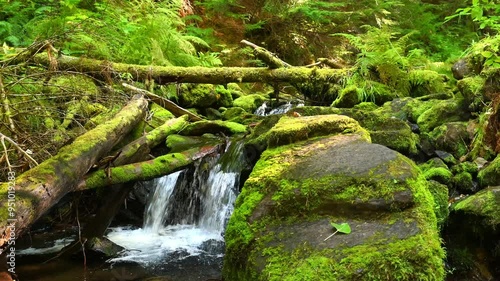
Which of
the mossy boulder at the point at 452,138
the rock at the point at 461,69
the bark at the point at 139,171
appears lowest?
the mossy boulder at the point at 452,138

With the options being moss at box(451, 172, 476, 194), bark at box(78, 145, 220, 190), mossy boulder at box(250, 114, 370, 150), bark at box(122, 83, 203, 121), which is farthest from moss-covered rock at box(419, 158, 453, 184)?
bark at box(122, 83, 203, 121)

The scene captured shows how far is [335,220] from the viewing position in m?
3.00

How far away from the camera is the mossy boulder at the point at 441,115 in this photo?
612 centimetres

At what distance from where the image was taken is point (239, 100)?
10.3 meters

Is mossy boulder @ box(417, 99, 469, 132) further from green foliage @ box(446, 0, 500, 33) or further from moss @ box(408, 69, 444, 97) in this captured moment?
moss @ box(408, 69, 444, 97)

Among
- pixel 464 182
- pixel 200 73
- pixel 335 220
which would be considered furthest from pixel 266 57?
pixel 335 220

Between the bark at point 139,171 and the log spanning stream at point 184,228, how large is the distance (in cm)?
93

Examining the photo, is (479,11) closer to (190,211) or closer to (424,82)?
(190,211)

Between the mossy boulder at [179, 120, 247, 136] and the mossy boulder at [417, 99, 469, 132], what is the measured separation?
3.03 meters

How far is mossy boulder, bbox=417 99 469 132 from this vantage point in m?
6.12

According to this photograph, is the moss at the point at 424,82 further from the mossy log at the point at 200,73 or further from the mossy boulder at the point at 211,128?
the mossy boulder at the point at 211,128

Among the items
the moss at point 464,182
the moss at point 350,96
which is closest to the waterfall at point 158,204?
the moss at point 350,96

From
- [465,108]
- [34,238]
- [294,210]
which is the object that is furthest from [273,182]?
[465,108]

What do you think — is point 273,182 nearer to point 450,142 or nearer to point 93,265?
point 93,265
